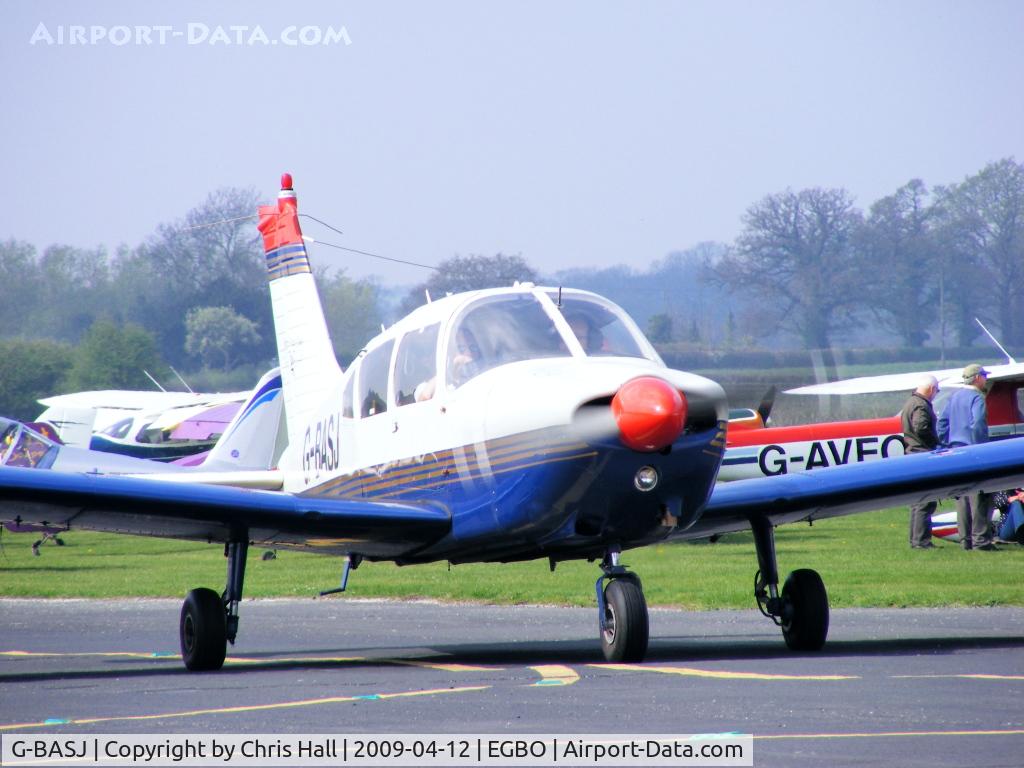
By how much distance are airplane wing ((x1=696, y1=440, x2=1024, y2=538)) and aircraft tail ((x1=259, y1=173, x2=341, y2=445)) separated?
5.31m

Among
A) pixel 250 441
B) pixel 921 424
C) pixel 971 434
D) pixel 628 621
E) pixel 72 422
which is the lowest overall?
pixel 628 621

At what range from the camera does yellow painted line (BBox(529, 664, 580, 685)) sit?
8.66m

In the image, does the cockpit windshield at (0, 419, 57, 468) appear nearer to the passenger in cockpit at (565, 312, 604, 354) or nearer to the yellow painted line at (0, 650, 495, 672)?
the yellow painted line at (0, 650, 495, 672)

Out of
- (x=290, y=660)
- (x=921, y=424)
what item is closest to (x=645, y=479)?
(x=290, y=660)

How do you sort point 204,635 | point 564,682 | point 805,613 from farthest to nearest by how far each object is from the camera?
point 805,613 → point 204,635 → point 564,682

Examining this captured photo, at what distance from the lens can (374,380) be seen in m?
11.6

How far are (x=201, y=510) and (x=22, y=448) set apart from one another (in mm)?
15814

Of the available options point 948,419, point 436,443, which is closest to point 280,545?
point 436,443

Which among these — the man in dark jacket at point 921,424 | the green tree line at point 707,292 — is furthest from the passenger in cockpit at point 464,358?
the green tree line at point 707,292

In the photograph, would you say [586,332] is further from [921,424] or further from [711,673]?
[921,424]

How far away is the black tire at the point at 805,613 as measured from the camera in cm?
1066

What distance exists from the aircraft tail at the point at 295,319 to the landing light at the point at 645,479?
6.19m

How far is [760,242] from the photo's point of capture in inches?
3590

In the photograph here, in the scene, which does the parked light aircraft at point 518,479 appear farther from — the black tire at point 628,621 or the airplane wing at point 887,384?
the airplane wing at point 887,384
